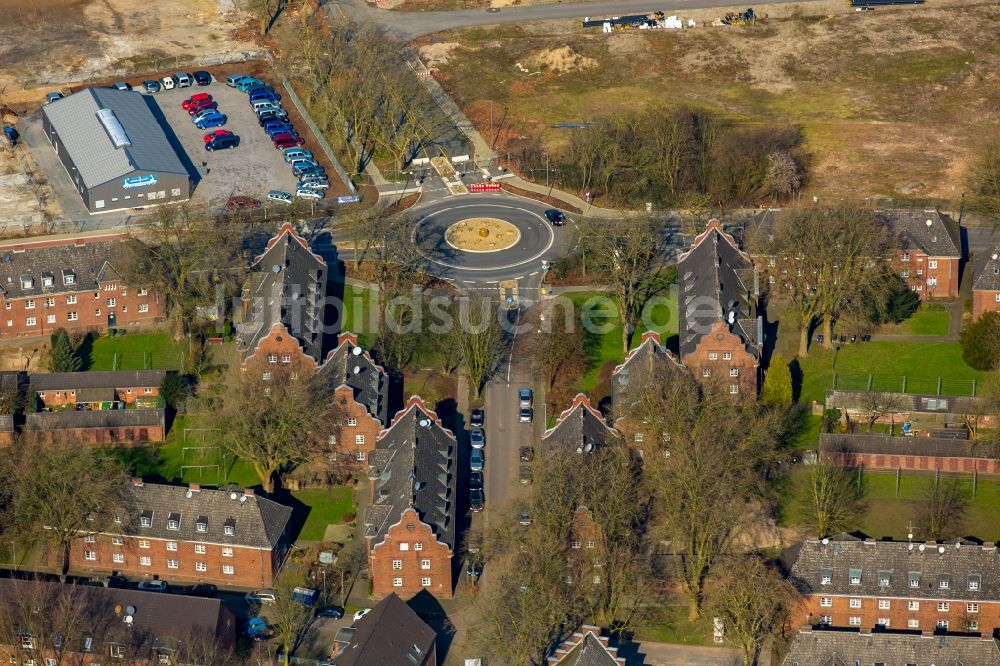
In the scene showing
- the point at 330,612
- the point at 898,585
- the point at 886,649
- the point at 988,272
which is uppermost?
the point at 988,272

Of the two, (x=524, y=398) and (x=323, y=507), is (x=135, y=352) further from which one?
(x=524, y=398)

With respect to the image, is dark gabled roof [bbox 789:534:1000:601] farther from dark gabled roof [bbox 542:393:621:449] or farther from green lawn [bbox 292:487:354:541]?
green lawn [bbox 292:487:354:541]

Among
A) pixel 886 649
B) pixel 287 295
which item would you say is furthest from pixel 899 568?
pixel 287 295

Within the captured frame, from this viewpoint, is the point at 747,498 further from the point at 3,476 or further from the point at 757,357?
the point at 3,476

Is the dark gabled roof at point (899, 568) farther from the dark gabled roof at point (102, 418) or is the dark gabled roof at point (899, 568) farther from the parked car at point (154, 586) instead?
the dark gabled roof at point (102, 418)

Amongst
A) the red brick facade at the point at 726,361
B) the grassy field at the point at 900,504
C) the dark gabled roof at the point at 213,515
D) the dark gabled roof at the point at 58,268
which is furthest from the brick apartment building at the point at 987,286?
the dark gabled roof at the point at 58,268

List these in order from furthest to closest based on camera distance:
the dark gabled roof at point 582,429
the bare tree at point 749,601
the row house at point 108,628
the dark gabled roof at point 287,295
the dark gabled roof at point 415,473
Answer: the dark gabled roof at point 287,295 → the dark gabled roof at point 582,429 → the dark gabled roof at point 415,473 → the bare tree at point 749,601 → the row house at point 108,628

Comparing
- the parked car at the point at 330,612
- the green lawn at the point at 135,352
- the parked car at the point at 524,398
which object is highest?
the parked car at the point at 524,398

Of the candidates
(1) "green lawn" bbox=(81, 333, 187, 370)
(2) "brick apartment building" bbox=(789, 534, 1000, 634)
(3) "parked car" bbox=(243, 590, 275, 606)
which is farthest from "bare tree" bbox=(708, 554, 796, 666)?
(1) "green lawn" bbox=(81, 333, 187, 370)
